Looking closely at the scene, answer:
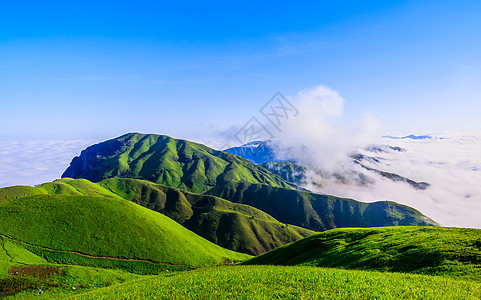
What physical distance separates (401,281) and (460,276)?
13665mm

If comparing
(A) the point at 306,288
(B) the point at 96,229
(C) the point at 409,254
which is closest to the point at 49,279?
(B) the point at 96,229

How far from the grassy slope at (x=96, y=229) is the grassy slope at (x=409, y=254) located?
254ft

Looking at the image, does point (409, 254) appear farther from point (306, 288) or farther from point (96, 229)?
point (96, 229)

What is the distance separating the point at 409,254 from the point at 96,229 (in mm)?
129955

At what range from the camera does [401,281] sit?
2378 cm

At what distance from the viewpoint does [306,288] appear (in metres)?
22.5

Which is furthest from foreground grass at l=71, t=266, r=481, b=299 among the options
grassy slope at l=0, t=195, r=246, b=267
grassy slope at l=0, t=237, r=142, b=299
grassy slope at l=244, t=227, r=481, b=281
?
grassy slope at l=0, t=195, r=246, b=267

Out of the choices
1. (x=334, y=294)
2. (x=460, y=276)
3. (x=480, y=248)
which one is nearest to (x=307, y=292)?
(x=334, y=294)

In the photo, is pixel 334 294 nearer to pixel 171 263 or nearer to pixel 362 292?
pixel 362 292

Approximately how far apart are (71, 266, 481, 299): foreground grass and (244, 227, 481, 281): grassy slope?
11731 millimetres

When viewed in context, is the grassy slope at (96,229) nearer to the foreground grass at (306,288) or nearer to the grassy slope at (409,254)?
the grassy slope at (409,254)

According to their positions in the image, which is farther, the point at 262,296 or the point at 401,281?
the point at 401,281

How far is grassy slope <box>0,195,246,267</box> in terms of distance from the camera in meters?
101

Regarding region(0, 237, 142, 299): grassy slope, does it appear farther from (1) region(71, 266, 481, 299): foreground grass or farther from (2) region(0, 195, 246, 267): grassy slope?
(1) region(71, 266, 481, 299): foreground grass
